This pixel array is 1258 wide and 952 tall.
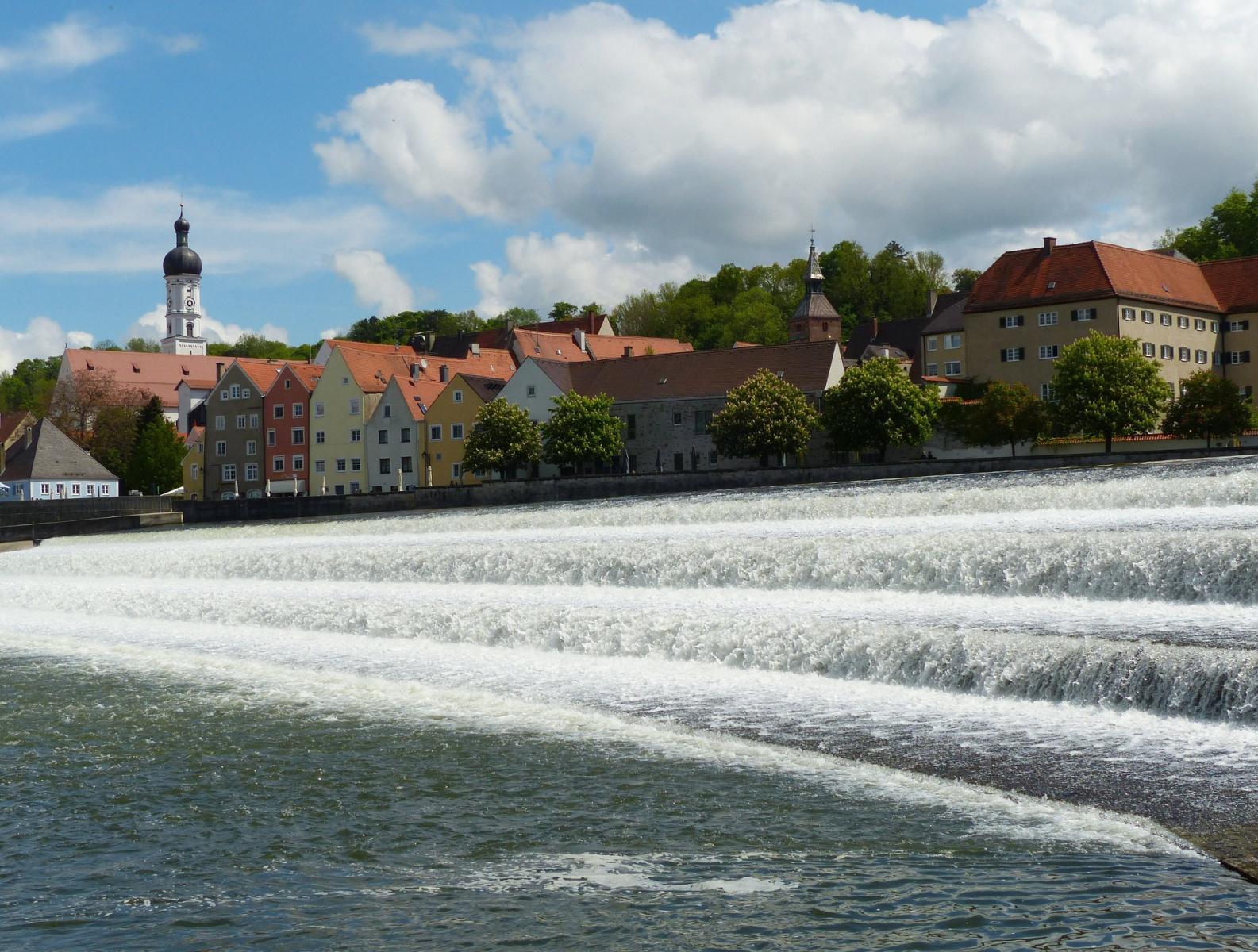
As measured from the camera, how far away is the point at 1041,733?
1266 cm

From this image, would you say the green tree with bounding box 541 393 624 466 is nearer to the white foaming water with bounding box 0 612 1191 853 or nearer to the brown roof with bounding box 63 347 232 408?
the white foaming water with bounding box 0 612 1191 853

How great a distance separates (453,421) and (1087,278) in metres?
33.9

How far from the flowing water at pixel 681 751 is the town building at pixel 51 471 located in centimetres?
5127

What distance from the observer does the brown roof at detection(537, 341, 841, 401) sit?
63.4m

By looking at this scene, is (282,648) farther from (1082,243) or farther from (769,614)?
(1082,243)

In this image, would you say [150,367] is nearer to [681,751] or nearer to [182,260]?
[182,260]

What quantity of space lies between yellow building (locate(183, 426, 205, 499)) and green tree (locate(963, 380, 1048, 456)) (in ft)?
168

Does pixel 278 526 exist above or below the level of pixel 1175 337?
below

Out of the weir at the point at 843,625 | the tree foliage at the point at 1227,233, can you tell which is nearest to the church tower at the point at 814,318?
the tree foliage at the point at 1227,233

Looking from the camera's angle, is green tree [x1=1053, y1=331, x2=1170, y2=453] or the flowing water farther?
green tree [x1=1053, y1=331, x2=1170, y2=453]

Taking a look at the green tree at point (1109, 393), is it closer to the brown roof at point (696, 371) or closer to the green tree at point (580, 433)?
the brown roof at point (696, 371)

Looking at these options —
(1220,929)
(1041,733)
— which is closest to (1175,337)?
(1041,733)

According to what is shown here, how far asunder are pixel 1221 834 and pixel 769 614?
31.4 ft

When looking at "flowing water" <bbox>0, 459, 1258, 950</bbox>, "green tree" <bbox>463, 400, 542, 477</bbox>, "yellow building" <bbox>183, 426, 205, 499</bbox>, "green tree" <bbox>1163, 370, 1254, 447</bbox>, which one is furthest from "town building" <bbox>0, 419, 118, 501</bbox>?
"green tree" <bbox>1163, 370, 1254, 447</bbox>
